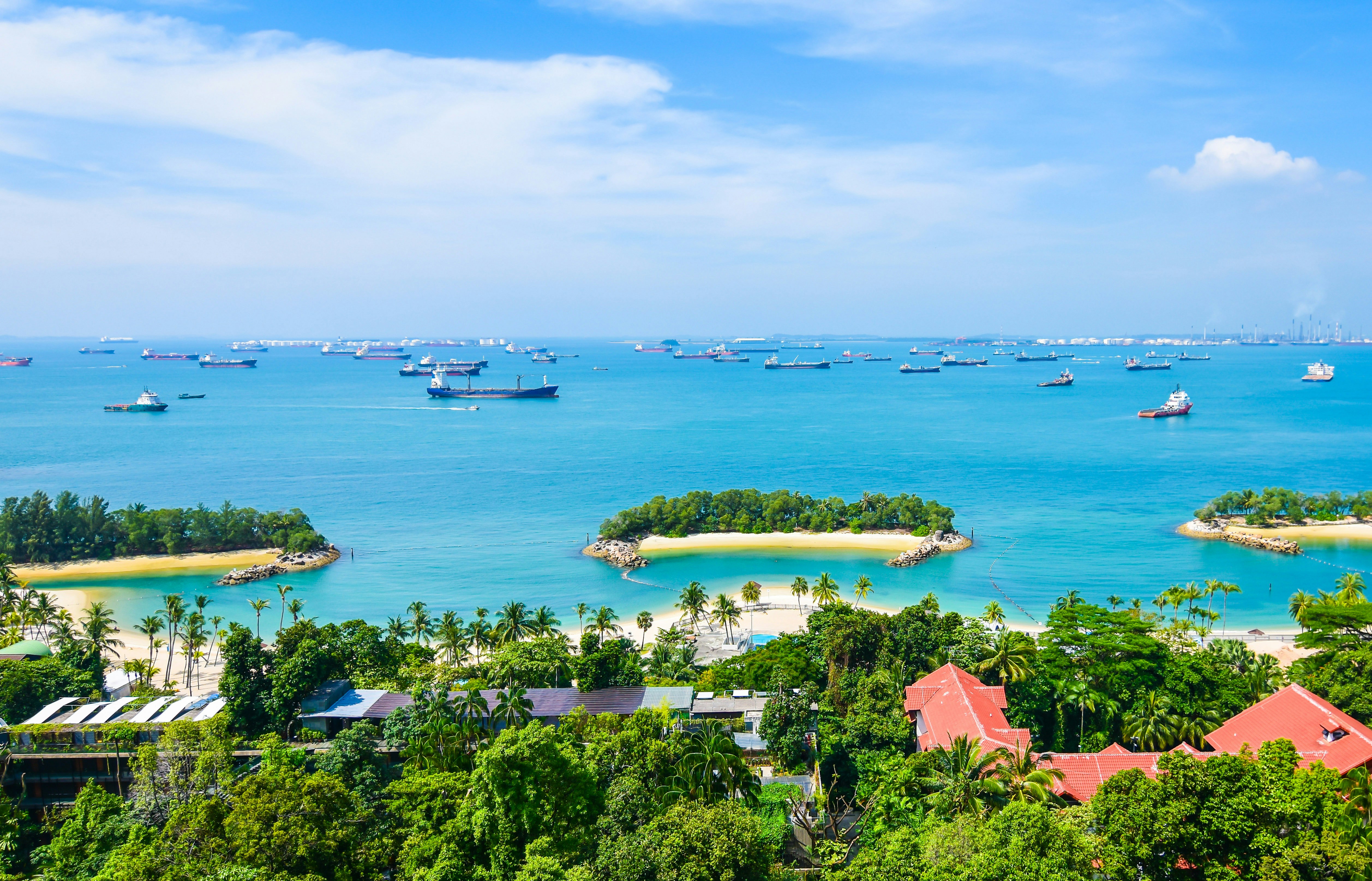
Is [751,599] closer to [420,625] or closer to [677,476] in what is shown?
[420,625]

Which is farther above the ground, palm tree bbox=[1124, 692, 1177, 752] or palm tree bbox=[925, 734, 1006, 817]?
palm tree bbox=[925, 734, 1006, 817]

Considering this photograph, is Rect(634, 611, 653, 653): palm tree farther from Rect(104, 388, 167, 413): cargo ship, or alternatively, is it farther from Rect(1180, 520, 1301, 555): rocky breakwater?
Rect(104, 388, 167, 413): cargo ship

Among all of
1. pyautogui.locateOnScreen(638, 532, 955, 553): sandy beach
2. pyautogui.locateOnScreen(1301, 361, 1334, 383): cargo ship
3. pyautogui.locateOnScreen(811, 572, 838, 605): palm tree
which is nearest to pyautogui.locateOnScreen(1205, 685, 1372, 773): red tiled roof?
pyautogui.locateOnScreen(811, 572, 838, 605): palm tree

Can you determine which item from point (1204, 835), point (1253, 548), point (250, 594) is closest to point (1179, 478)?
point (1253, 548)

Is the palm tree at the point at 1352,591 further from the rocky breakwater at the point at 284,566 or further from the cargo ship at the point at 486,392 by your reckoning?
the cargo ship at the point at 486,392

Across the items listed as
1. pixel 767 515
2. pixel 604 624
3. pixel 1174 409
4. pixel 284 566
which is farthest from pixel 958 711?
pixel 1174 409
